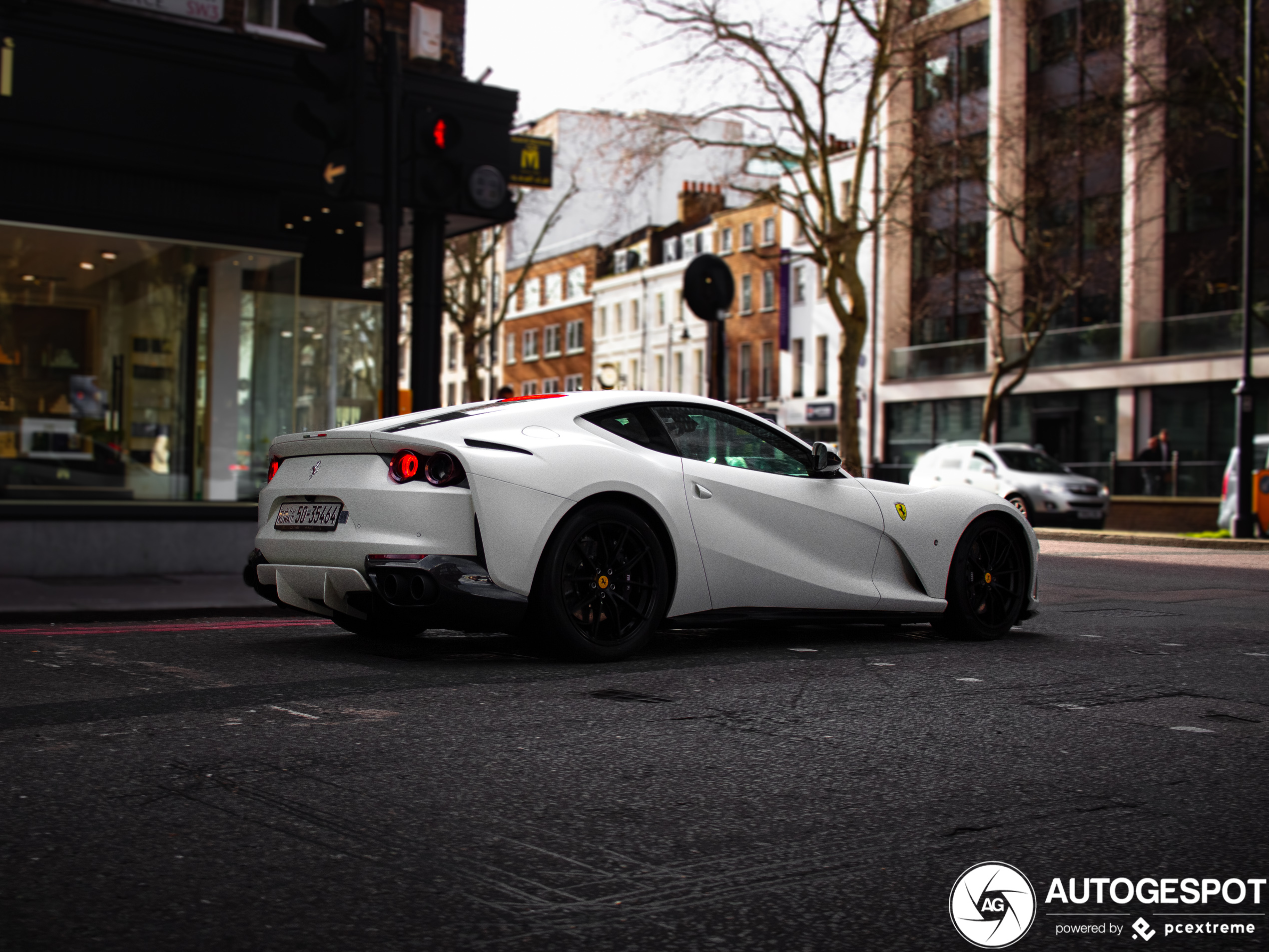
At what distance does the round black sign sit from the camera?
425 inches

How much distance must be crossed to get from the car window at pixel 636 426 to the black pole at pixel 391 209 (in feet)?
12.9

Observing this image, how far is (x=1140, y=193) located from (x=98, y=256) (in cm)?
3129

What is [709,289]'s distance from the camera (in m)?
10.8

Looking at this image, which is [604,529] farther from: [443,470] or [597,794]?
[597,794]

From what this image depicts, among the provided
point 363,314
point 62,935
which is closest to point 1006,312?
point 363,314

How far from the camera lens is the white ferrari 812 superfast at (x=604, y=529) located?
5988mm

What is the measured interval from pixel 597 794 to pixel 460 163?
25.1ft

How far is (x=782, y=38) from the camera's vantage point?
3105 cm

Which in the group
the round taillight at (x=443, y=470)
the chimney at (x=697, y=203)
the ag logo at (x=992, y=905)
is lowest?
the ag logo at (x=992, y=905)

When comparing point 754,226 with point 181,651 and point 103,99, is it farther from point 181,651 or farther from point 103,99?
point 181,651

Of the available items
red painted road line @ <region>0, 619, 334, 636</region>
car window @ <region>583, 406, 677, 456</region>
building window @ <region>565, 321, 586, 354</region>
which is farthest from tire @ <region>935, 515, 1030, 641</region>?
building window @ <region>565, 321, 586, 354</region>

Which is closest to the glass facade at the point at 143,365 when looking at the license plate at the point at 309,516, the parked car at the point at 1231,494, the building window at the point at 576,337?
the license plate at the point at 309,516

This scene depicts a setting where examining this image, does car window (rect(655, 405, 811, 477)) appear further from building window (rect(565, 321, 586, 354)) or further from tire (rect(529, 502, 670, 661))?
building window (rect(565, 321, 586, 354))

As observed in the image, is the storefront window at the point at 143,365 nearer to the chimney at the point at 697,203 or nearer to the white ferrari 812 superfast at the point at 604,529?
the white ferrari 812 superfast at the point at 604,529
